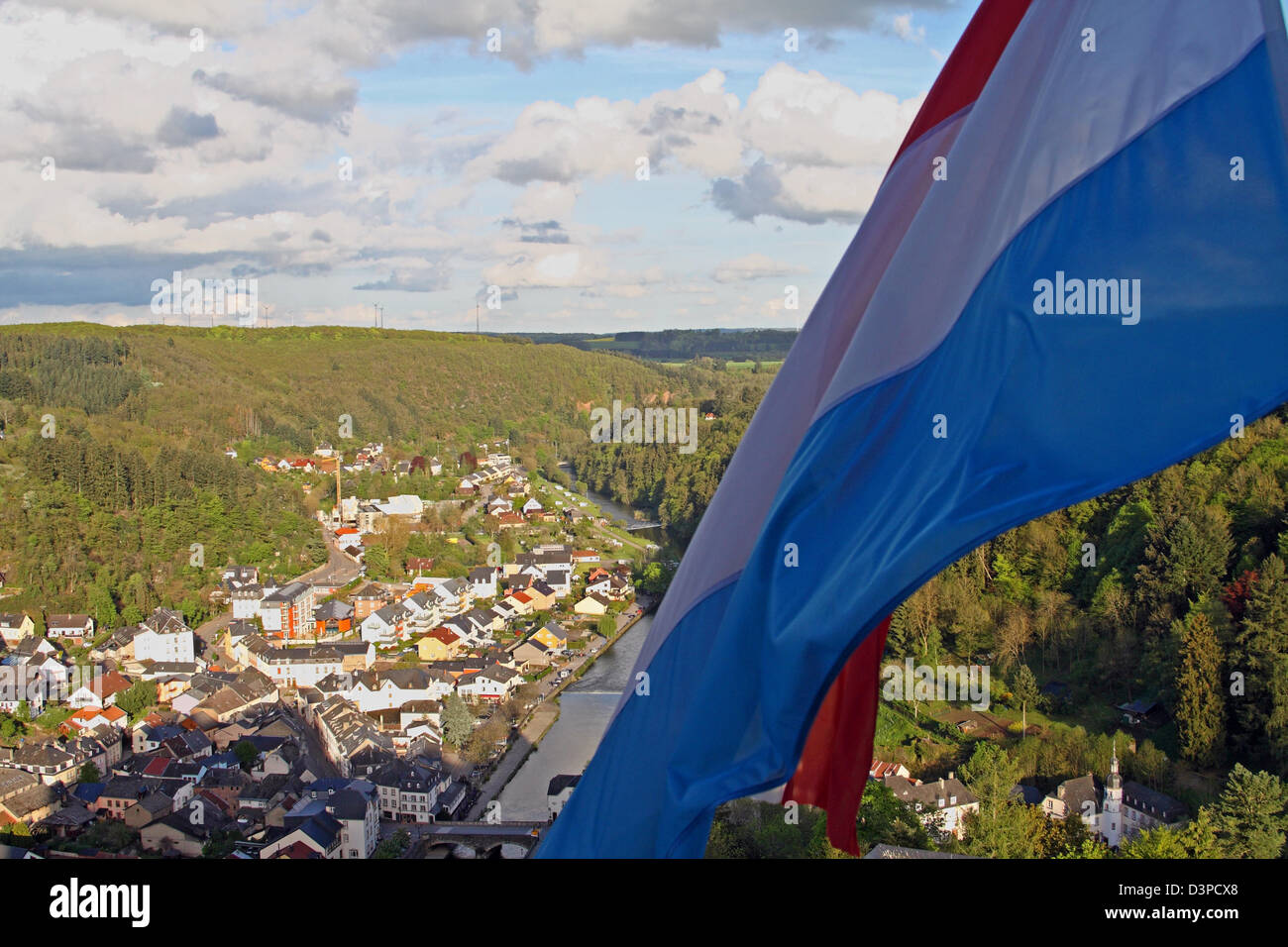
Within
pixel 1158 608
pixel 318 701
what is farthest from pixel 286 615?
pixel 1158 608

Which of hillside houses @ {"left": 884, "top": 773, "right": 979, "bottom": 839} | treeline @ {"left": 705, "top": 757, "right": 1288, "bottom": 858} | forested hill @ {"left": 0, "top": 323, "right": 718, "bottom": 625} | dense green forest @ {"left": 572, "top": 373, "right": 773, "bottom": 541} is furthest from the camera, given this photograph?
dense green forest @ {"left": 572, "top": 373, "right": 773, "bottom": 541}

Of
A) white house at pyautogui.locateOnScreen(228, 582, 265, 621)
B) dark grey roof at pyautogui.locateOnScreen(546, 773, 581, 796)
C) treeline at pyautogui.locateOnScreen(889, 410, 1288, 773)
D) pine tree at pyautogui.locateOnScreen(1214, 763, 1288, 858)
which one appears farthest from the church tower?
white house at pyautogui.locateOnScreen(228, 582, 265, 621)

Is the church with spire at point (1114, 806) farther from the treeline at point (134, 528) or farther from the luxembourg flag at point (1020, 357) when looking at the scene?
the treeline at point (134, 528)

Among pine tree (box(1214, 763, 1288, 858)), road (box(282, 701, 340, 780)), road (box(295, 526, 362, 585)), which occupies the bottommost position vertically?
road (box(282, 701, 340, 780))

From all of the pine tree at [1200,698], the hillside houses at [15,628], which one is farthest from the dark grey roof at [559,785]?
the hillside houses at [15,628]

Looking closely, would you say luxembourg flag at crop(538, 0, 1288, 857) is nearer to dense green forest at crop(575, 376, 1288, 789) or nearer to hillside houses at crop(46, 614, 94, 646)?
dense green forest at crop(575, 376, 1288, 789)
